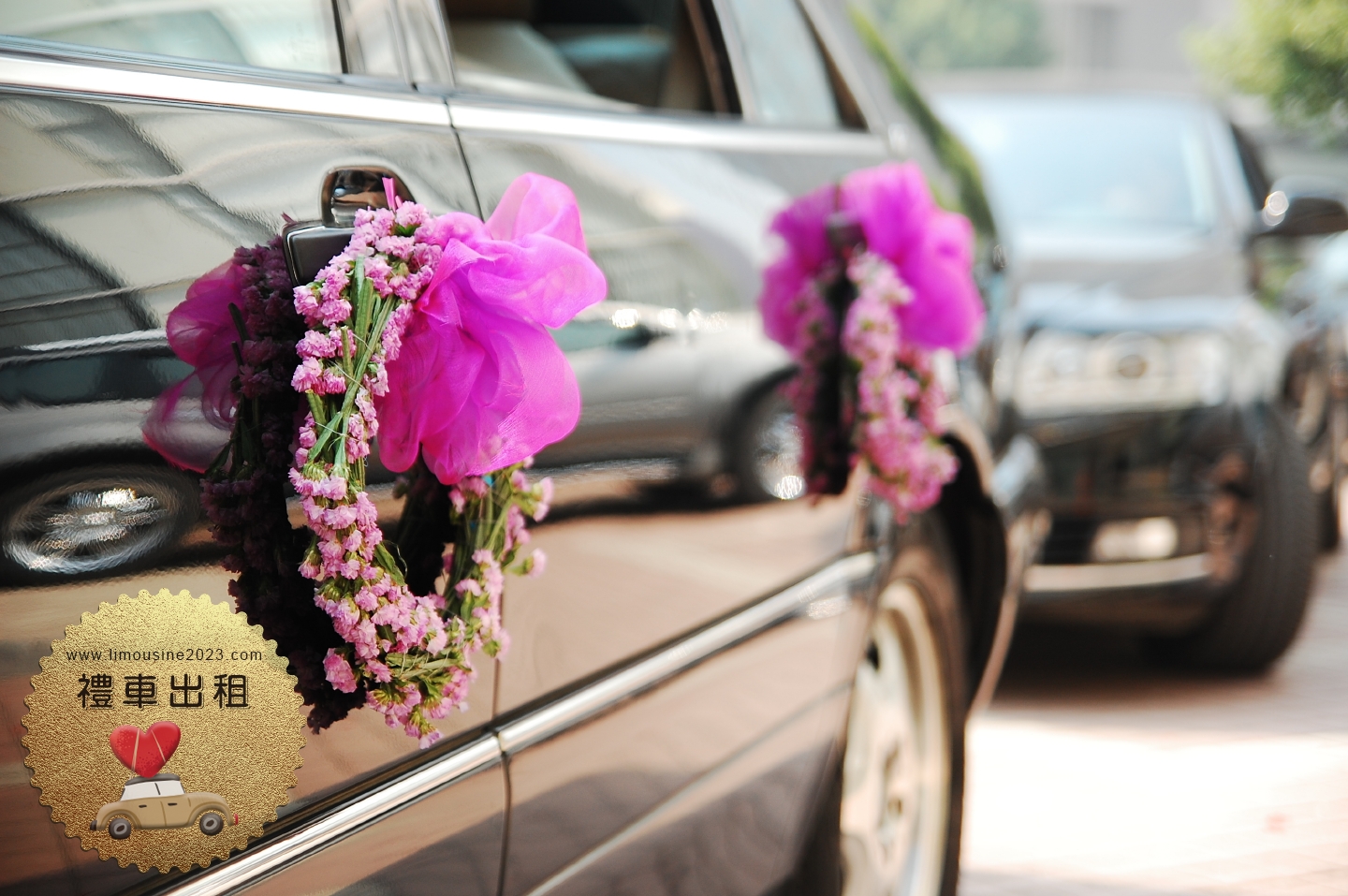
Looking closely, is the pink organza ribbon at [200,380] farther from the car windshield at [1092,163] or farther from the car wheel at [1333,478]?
the car wheel at [1333,478]

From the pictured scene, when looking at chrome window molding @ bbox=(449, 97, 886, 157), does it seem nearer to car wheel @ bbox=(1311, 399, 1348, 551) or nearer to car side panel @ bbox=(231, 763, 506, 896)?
car side panel @ bbox=(231, 763, 506, 896)

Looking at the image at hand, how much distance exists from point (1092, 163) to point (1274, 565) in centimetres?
196

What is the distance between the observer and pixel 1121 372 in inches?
189

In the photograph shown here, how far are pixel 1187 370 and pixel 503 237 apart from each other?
3.87 meters

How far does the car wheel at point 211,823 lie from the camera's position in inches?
44.4

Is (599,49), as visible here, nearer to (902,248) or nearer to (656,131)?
(656,131)

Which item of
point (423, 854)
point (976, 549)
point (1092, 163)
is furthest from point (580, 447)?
point (1092, 163)

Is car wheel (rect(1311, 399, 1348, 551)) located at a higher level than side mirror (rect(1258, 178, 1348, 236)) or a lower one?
lower

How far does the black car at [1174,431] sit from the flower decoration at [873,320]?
1.75 m

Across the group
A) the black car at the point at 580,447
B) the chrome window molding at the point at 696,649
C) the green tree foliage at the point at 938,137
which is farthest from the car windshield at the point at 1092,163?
the chrome window molding at the point at 696,649

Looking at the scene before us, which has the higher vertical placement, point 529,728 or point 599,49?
point 599,49

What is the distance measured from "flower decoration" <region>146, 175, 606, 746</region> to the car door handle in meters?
0.02

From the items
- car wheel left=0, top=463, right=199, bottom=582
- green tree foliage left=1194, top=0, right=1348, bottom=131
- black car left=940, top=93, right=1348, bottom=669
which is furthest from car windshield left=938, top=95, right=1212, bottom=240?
car wheel left=0, top=463, right=199, bottom=582

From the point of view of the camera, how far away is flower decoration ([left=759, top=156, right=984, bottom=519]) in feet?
7.82
